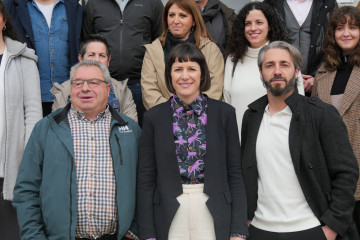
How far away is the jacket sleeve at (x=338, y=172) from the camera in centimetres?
308

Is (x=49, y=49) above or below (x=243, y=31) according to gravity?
below

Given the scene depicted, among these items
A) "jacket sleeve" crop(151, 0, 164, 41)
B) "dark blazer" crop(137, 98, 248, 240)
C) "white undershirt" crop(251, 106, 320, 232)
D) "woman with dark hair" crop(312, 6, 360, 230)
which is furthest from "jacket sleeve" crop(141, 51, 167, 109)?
"woman with dark hair" crop(312, 6, 360, 230)

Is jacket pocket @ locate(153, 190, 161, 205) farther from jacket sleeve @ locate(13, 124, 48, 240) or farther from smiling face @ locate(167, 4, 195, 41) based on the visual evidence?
smiling face @ locate(167, 4, 195, 41)

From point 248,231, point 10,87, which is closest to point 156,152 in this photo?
point 248,231

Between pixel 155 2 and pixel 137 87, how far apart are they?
1.05m

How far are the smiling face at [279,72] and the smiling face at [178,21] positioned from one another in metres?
1.37

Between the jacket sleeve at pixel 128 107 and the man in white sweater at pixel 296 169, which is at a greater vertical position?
the jacket sleeve at pixel 128 107

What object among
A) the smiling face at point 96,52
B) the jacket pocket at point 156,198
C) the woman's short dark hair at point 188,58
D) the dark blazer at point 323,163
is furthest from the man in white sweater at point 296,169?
the smiling face at point 96,52

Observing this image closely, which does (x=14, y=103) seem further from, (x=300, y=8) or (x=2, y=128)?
(x=300, y=8)

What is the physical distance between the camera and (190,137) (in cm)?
318

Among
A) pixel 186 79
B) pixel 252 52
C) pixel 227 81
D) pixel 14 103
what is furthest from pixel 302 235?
pixel 14 103

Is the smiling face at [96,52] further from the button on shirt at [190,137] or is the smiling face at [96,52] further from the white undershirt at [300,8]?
the white undershirt at [300,8]

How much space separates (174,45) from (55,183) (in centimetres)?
210

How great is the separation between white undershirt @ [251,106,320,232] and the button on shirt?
1.51ft
